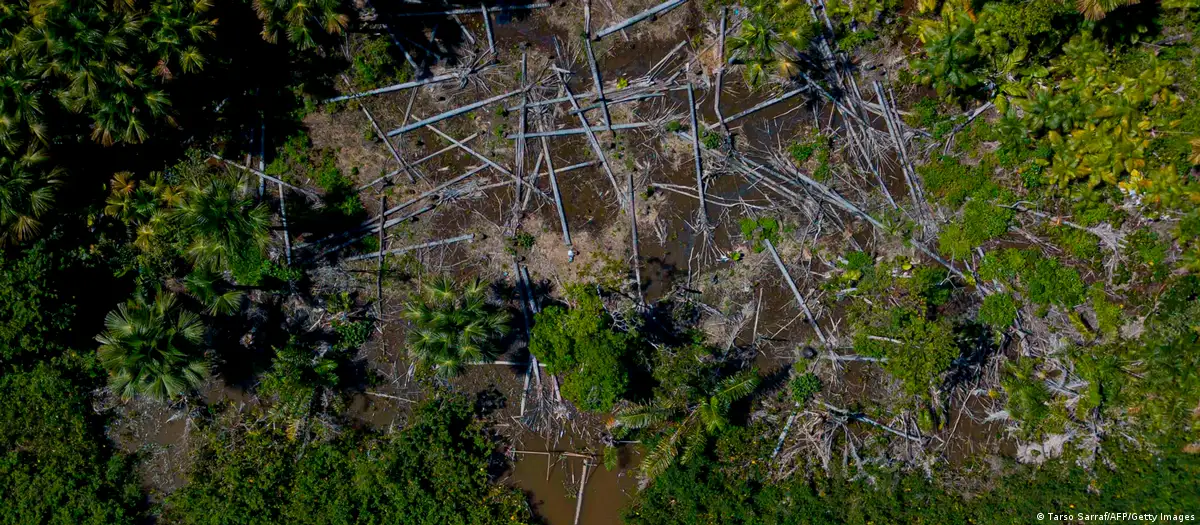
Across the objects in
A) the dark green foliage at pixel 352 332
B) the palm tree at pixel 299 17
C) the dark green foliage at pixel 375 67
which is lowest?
the dark green foliage at pixel 352 332

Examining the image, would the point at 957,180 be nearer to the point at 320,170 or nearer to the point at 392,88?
the point at 392,88

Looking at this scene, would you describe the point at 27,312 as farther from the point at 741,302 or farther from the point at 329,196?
the point at 741,302

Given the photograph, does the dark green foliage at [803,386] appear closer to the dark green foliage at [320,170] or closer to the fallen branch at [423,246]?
the fallen branch at [423,246]

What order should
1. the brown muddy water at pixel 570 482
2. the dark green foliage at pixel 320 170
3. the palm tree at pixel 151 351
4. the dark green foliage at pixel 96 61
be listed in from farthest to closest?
the brown muddy water at pixel 570 482
the dark green foliage at pixel 320 170
the palm tree at pixel 151 351
the dark green foliage at pixel 96 61

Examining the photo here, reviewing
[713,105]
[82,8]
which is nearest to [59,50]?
[82,8]

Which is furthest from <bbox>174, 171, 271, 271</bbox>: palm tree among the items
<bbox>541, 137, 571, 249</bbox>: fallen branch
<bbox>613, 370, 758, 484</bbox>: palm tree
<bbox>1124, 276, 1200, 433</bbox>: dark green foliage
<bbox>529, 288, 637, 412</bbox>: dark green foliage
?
<bbox>1124, 276, 1200, 433</bbox>: dark green foliage

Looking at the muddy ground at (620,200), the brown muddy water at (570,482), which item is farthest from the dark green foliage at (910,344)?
the brown muddy water at (570,482)
